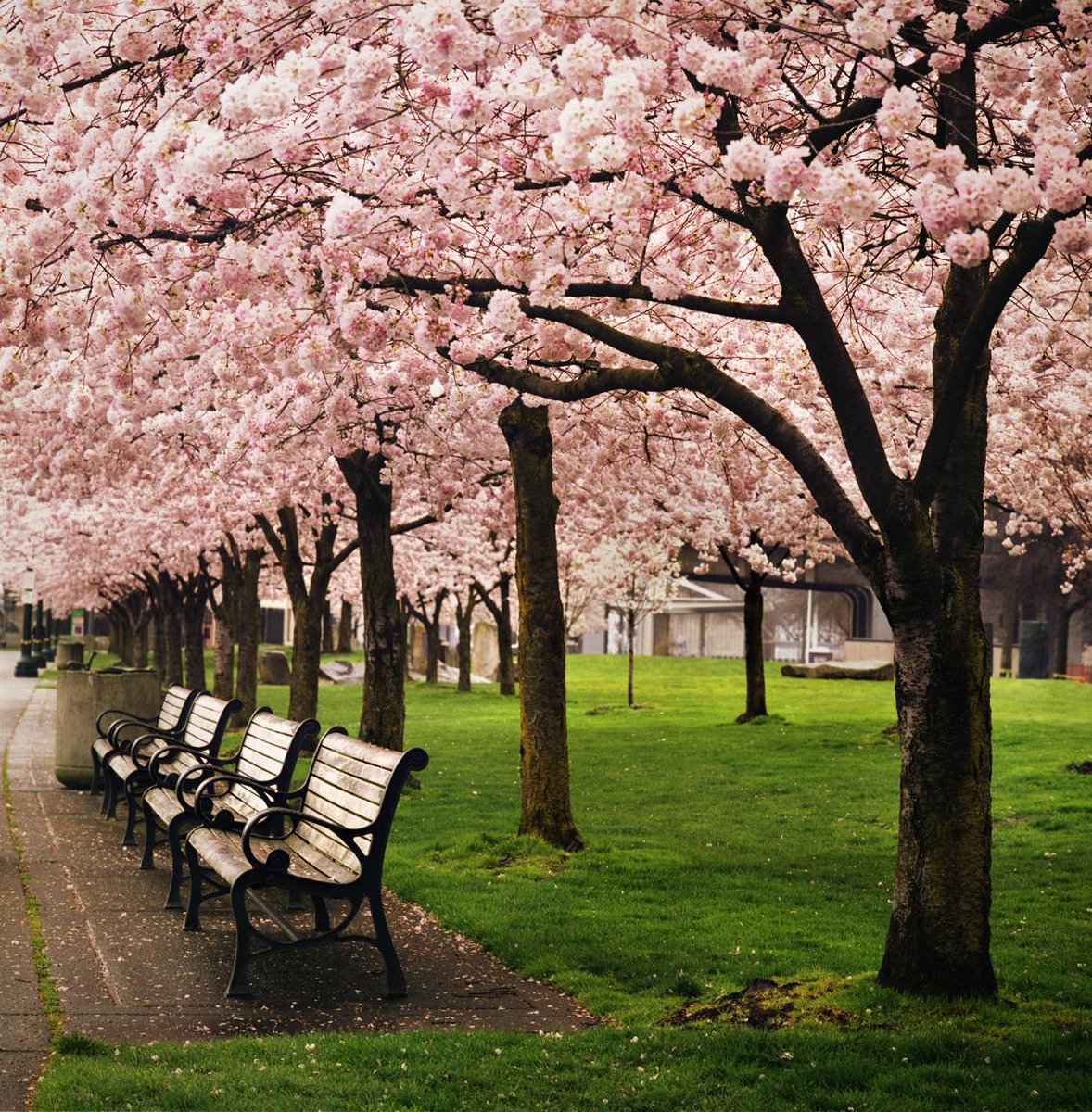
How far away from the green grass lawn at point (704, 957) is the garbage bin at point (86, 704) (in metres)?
2.97

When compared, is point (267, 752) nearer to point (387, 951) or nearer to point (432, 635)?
point (387, 951)

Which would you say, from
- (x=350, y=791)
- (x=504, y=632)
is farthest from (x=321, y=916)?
(x=504, y=632)

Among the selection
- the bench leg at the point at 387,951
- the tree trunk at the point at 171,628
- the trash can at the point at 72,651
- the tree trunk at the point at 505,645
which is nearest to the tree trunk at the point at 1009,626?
the tree trunk at the point at 505,645

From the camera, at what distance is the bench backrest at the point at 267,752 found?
8.12 metres

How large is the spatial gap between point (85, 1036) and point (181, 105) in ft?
12.6

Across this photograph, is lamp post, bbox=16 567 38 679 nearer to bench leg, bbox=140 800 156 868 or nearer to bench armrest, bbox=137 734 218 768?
bench armrest, bbox=137 734 218 768

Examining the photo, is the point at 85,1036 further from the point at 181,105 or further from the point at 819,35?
the point at 819,35

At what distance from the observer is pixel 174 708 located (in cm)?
1291

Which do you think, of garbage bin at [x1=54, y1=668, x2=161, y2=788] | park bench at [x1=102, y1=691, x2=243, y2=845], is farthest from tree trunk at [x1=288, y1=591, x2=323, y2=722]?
park bench at [x1=102, y1=691, x2=243, y2=845]

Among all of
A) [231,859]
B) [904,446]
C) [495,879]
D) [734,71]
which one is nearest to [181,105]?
[734,71]

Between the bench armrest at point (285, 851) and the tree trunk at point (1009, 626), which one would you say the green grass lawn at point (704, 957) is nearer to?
the bench armrest at point (285, 851)

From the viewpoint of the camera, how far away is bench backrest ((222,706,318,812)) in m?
8.12

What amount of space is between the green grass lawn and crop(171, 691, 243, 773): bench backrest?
1655mm

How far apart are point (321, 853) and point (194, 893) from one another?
790mm
